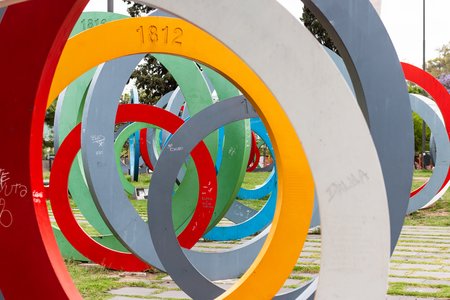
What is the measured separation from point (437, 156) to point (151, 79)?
24852 millimetres

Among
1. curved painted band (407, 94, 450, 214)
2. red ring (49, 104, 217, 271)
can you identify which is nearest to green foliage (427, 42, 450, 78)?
curved painted band (407, 94, 450, 214)

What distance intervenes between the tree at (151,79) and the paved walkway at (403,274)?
27.2 metres

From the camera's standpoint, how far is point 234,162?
10766 millimetres

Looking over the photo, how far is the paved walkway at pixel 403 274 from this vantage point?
8852mm

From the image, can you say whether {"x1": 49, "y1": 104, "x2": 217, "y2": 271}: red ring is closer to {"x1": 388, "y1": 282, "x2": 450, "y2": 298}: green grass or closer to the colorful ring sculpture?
{"x1": 388, "y1": 282, "x2": 450, "y2": 298}: green grass

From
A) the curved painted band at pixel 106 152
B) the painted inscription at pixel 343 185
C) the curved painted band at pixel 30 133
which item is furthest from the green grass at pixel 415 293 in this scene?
the painted inscription at pixel 343 185

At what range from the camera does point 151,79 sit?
134 ft

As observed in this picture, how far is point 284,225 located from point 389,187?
1.57 metres

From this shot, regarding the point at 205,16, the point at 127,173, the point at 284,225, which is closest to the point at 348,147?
the point at 205,16

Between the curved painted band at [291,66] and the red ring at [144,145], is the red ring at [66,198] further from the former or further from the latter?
the red ring at [144,145]

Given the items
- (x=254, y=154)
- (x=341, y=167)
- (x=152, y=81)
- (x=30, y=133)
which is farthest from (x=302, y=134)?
(x=152, y=81)

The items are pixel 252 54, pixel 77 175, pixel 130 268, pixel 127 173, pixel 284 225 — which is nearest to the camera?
pixel 252 54

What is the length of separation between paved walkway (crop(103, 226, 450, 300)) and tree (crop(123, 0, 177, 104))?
2718 centimetres

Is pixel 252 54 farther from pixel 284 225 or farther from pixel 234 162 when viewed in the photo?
pixel 234 162
